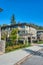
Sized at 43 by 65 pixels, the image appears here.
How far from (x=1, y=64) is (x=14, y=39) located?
29.5m

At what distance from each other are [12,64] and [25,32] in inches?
2006

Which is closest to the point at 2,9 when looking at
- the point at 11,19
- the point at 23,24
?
the point at 23,24

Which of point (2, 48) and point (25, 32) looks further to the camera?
point (25, 32)

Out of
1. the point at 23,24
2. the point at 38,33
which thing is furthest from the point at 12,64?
the point at 38,33

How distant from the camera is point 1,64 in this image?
1179 cm

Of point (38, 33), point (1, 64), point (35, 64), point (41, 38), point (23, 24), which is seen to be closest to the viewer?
point (1, 64)

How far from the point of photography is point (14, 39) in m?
41.3

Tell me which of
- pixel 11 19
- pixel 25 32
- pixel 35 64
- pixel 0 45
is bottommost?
pixel 35 64

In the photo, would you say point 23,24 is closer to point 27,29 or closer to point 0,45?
point 27,29

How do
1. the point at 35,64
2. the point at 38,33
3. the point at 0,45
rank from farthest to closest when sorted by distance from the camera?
the point at 38,33 < the point at 0,45 < the point at 35,64

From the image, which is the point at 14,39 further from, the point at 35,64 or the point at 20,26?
the point at 35,64

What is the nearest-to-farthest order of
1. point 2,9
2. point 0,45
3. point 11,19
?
point 0,45, point 2,9, point 11,19

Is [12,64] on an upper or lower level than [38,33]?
lower

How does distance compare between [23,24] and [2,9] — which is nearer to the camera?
[2,9]
